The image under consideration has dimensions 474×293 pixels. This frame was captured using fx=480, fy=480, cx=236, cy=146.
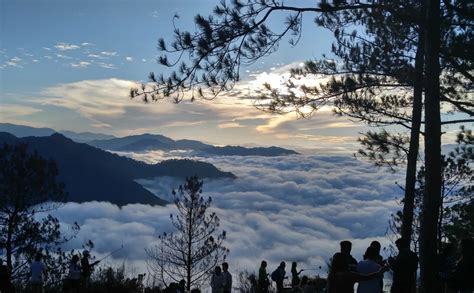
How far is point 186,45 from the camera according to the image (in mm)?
7641

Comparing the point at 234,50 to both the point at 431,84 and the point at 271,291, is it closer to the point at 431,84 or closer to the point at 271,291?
the point at 431,84

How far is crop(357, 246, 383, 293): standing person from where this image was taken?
6.10 metres

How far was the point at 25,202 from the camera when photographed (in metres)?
21.4

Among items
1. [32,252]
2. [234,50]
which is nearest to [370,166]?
[234,50]

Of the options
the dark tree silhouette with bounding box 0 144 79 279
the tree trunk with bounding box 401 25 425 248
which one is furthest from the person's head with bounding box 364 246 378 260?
the dark tree silhouette with bounding box 0 144 79 279

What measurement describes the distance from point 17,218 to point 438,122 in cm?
1886

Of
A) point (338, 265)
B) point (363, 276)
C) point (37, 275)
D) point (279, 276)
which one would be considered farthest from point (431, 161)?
point (37, 275)

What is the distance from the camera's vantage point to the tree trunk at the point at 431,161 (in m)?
7.23

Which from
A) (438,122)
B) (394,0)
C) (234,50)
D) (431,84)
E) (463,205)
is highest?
(394,0)

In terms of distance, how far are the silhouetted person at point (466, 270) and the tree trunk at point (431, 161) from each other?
44 cm

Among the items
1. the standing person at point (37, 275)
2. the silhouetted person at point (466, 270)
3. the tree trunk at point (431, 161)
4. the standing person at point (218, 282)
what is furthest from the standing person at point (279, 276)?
the silhouetted person at point (466, 270)

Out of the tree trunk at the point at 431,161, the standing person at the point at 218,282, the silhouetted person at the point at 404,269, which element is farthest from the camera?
the standing person at the point at 218,282

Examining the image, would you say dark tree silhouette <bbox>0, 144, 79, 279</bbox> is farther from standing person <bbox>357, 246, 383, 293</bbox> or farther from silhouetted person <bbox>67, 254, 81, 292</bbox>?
standing person <bbox>357, 246, 383, 293</bbox>

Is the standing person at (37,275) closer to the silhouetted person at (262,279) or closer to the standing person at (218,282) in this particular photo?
the standing person at (218,282)
